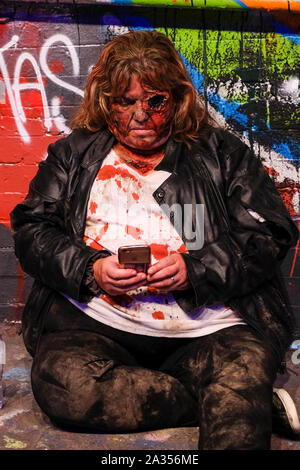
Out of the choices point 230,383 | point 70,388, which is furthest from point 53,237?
point 230,383

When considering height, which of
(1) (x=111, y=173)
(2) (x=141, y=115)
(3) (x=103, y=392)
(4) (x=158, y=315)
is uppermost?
(2) (x=141, y=115)

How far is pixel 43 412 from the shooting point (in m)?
3.21

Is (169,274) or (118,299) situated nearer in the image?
(169,274)

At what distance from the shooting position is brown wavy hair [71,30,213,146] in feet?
10.3

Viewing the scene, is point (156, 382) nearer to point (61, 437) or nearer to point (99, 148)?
point (61, 437)

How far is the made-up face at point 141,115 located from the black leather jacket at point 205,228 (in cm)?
12

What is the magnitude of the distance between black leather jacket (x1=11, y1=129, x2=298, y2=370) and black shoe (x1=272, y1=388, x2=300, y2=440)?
0.21m

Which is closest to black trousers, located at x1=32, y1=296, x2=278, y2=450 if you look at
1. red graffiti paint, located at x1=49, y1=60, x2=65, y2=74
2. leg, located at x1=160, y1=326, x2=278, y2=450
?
leg, located at x1=160, y1=326, x2=278, y2=450

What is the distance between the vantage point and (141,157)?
3295mm

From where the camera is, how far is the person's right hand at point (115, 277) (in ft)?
9.56

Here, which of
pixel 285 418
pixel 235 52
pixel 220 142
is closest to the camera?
pixel 285 418

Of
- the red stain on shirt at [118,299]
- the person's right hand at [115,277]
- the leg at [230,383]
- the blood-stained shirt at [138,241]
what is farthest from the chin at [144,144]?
the leg at [230,383]

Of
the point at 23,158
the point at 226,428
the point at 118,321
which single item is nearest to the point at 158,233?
the point at 118,321

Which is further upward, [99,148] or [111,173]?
[99,148]
